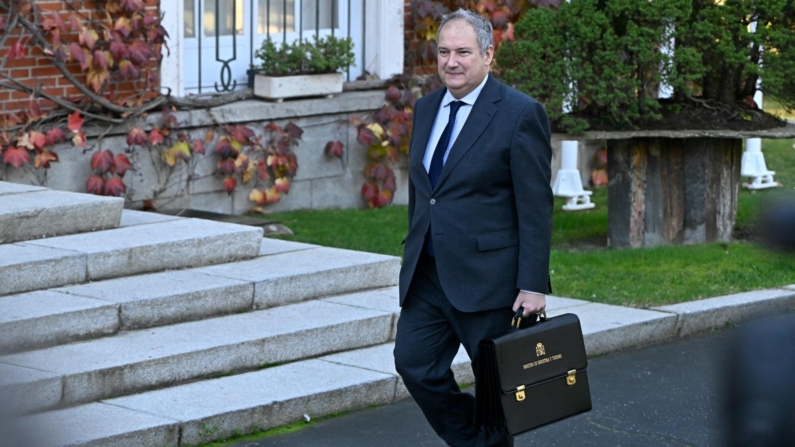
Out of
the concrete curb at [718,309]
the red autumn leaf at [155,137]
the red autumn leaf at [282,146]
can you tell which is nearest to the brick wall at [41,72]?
the red autumn leaf at [155,137]

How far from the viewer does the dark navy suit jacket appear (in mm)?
4453

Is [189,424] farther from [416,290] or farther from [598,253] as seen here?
[598,253]

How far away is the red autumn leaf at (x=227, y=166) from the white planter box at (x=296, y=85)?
70 cm

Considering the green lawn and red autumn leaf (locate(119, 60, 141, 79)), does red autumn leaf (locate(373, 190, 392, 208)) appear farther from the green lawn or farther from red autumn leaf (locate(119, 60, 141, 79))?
red autumn leaf (locate(119, 60, 141, 79))

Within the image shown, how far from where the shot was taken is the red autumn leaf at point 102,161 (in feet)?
29.6

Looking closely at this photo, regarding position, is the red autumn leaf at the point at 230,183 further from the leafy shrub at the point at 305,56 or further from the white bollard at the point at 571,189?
the white bollard at the point at 571,189

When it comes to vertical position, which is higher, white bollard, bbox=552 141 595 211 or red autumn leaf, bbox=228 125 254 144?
red autumn leaf, bbox=228 125 254 144

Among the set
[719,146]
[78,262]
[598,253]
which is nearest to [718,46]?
[719,146]

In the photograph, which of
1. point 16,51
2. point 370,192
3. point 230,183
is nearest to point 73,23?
point 16,51

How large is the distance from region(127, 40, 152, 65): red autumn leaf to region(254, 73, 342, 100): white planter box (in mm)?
1185

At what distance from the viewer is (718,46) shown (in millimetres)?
8938

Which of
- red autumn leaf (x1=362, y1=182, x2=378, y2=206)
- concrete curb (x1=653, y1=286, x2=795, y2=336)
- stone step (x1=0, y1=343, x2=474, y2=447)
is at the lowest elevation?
stone step (x1=0, y1=343, x2=474, y2=447)

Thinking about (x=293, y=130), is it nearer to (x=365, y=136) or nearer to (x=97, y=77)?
(x=365, y=136)

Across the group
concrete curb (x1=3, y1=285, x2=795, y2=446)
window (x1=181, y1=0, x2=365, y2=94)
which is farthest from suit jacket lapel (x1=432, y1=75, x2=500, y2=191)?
window (x1=181, y1=0, x2=365, y2=94)
